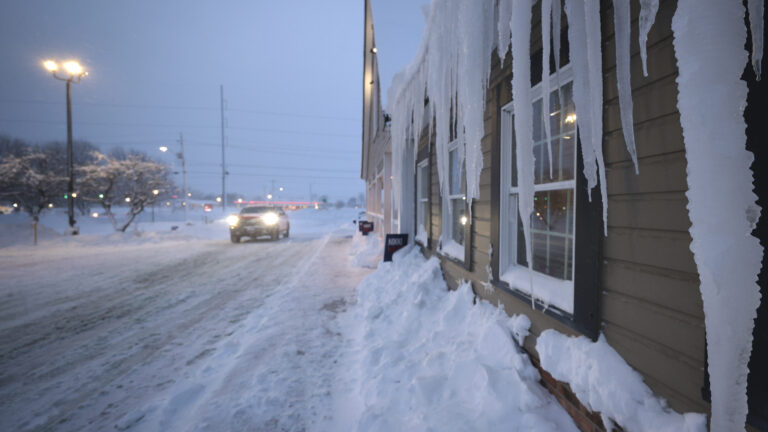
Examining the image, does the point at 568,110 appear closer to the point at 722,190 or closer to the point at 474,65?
the point at 474,65

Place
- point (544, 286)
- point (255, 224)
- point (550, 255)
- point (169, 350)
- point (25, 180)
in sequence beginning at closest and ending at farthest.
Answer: point (544, 286), point (550, 255), point (169, 350), point (255, 224), point (25, 180)

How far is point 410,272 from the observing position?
4246 mm

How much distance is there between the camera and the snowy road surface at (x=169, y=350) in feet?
6.57

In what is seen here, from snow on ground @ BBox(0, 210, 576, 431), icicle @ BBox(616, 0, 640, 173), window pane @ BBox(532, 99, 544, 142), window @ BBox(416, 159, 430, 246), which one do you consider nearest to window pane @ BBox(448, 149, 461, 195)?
snow on ground @ BBox(0, 210, 576, 431)

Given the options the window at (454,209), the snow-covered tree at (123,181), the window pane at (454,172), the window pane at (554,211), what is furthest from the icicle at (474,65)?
the snow-covered tree at (123,181)

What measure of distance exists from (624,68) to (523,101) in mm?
445

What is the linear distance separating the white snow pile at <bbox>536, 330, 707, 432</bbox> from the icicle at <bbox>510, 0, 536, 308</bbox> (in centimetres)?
50

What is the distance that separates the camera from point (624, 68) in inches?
47.4

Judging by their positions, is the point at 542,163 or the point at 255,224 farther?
the point at 255,224

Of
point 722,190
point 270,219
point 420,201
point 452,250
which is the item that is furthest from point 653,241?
point 270,219

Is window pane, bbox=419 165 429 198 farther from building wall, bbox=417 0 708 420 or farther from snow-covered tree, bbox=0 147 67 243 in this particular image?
snow-covered tree, bbox=0 147 67 243

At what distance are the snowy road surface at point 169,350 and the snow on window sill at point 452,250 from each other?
1.60 m

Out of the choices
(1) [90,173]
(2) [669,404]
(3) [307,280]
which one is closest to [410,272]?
(3) [307,280]

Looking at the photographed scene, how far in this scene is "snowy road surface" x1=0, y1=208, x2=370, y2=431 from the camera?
2.00 metres
